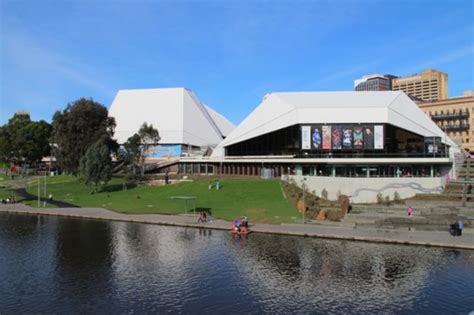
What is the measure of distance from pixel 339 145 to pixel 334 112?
5.40m

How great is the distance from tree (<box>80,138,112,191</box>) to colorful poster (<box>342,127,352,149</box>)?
36.2m

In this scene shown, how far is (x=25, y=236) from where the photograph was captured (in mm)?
38688

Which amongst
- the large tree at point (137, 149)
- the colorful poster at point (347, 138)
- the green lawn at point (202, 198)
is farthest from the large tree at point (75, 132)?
the colorful poster at point (347, 138)

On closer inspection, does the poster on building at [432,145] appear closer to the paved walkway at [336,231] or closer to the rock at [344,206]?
the rock at [344,206]

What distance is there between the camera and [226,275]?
26.3 meters

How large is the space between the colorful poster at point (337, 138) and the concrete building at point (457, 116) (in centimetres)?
4734

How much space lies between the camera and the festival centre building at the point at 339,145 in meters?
57.0

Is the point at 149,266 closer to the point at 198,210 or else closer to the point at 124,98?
the point at 198,210

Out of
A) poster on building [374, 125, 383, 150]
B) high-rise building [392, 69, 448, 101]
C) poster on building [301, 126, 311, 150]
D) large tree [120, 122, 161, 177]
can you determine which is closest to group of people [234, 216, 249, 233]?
poster on building [301, 126, 311, 150]

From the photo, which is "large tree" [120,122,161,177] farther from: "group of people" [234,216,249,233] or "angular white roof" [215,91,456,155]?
"group of people" [234,216,249,233]

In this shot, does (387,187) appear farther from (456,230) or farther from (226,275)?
(226,275)

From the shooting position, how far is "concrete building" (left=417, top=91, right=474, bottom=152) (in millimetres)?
99438

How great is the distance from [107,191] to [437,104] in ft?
269

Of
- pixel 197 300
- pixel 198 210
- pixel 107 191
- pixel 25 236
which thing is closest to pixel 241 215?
pixel 198 210
